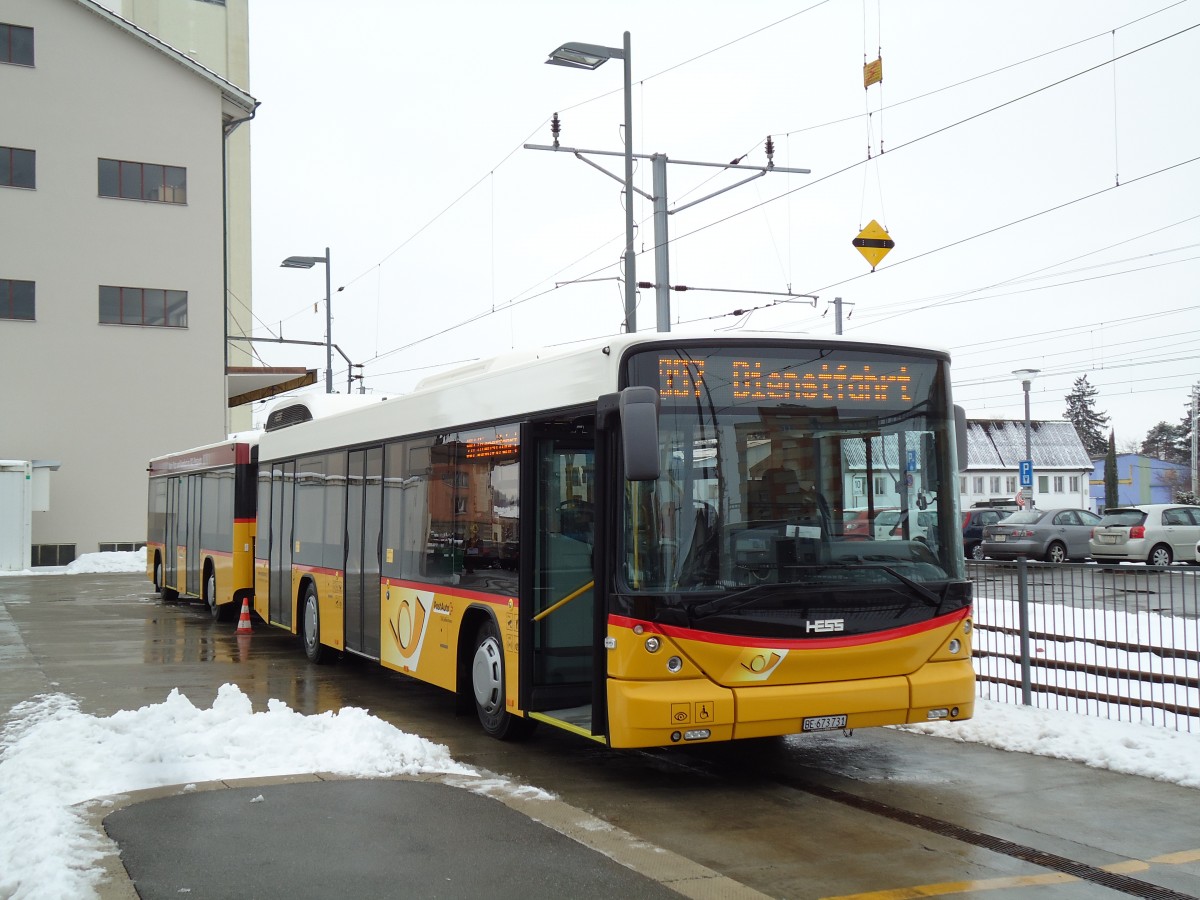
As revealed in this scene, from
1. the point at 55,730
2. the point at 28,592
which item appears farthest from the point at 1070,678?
the point at 28,592

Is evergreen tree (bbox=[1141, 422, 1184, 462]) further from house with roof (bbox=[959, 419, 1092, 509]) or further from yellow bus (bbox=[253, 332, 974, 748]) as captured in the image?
yellow bus (bbox=[253, 332, 974, 748])

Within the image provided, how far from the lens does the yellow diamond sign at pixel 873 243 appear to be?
63.1 feet

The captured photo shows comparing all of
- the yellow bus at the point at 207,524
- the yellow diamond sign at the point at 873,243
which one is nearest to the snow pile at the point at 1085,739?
the yellow diamond sign at the point at 873,243

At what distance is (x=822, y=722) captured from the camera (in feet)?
25.7

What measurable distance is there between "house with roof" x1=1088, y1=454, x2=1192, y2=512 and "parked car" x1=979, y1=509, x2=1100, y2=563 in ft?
239

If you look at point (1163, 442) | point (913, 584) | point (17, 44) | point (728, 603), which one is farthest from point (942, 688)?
point (1163, 442)

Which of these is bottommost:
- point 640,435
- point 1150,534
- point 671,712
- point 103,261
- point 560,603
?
point 671,712

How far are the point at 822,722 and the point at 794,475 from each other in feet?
5.06

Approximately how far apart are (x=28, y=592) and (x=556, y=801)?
2307 cm

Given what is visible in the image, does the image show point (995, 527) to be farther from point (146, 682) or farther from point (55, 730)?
point (55, 730)

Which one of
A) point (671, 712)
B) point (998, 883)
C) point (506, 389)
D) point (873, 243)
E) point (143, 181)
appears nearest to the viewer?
point (998, 883)

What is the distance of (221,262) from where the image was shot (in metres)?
39.9

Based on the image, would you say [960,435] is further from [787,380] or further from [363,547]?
[363,547]

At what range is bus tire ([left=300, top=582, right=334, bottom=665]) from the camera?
580 inches
